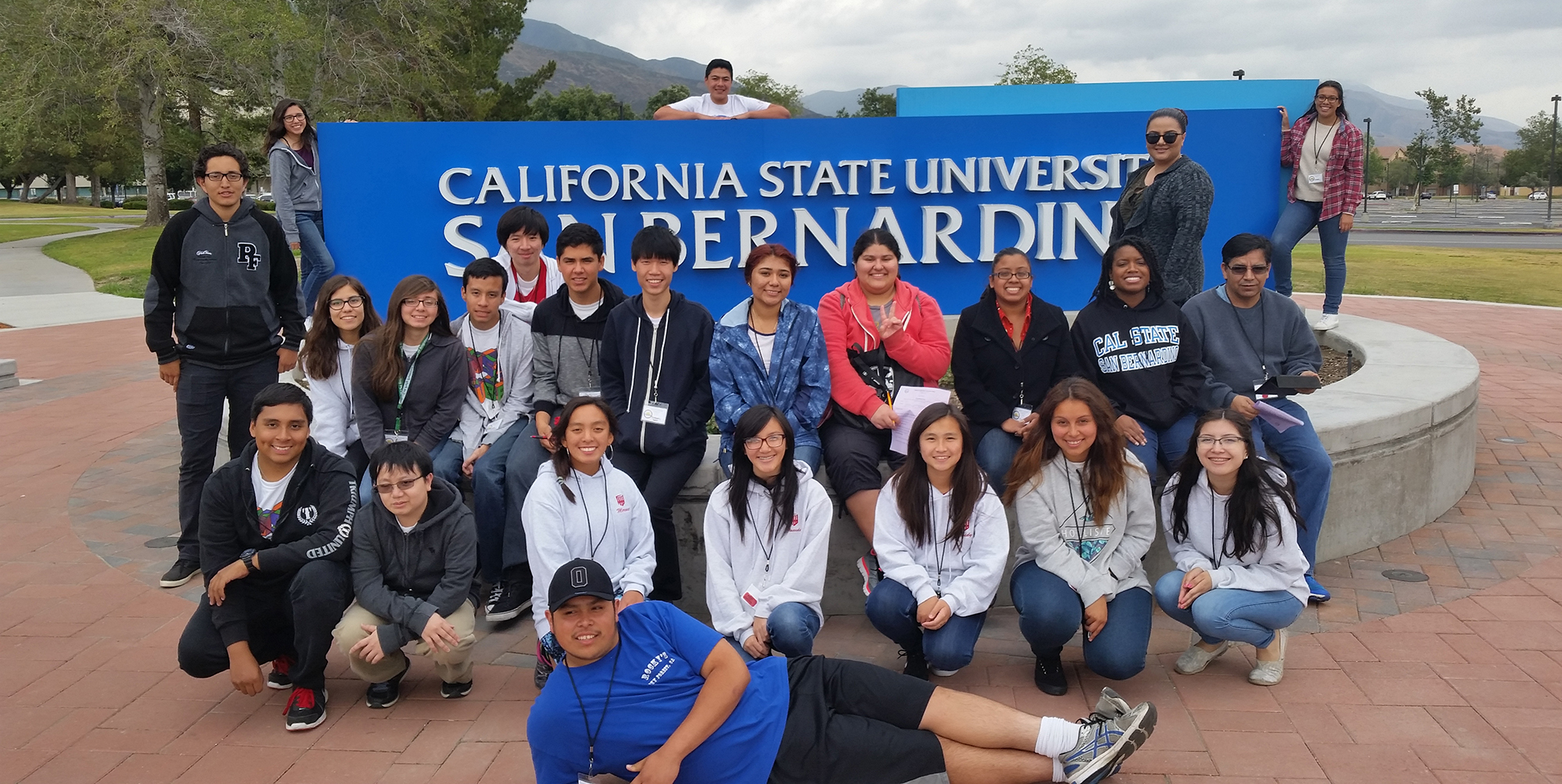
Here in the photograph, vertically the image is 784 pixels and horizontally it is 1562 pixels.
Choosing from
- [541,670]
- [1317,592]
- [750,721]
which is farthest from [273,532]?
[1317,592]

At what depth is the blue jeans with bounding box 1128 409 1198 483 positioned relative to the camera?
4293 mm

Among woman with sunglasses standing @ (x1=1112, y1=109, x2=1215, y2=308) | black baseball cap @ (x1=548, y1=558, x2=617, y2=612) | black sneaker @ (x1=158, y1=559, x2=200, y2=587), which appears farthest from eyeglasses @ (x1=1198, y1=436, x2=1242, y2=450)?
black sneaker @ (x1=158, y1=559, x2=200, y2=587)

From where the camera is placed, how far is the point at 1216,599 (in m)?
3.64

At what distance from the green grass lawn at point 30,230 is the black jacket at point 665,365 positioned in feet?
103

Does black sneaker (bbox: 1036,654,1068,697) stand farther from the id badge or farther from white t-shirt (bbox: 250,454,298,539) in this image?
white t-shirt (bbox: 250,454,298,539)

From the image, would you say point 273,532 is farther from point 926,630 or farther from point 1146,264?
point 1146,264

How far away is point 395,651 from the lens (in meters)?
3.63

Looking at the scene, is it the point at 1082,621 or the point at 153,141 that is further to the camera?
the point at 153,141

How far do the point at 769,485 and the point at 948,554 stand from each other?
0.65m

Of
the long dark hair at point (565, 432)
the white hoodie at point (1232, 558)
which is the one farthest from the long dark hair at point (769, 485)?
the white hoodie at point (1232, 558)

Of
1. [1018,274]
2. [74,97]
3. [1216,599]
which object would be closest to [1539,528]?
[1216,599]

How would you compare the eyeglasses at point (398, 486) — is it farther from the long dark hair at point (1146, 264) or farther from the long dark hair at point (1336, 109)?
the long dark hair at point (1336, 109)

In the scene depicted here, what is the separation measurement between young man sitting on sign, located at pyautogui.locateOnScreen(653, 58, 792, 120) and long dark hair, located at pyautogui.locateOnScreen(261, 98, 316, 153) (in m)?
2.09

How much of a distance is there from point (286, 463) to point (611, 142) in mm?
3481
